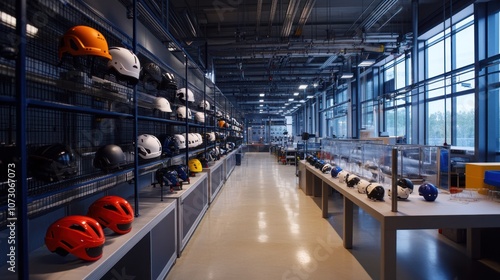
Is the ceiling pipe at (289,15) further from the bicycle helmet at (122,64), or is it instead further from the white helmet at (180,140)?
the bicycle helmet at (122,64)

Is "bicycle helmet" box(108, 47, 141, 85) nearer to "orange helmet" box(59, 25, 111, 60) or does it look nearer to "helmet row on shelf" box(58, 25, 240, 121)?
"helmet row on shelf" box(58, 25, 240, 121)

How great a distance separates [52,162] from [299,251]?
9.31 feet

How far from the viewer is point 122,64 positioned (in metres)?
2.21

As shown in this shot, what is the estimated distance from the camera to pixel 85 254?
155cm

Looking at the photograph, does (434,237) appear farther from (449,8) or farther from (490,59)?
(449,8)

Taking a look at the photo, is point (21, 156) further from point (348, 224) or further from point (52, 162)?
point (348, 224)

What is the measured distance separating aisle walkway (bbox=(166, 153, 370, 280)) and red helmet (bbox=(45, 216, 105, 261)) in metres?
1.43

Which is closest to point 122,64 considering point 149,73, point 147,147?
point 149,73

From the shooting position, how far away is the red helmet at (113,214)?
6.41 ft

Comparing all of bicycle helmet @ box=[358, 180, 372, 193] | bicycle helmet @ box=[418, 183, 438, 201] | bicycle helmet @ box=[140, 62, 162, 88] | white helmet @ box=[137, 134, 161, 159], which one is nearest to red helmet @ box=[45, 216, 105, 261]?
white helmet @ box=[137, 134, 161, 159]

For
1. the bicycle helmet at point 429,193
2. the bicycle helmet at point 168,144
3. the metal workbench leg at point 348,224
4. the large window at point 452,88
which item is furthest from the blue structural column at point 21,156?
the large window at point 452,88

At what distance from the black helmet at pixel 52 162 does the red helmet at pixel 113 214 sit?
41 centimetres

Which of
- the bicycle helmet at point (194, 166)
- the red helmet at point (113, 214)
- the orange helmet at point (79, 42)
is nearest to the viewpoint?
the orange helmet at point (79, 42)

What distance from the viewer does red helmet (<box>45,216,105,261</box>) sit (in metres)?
1.54
